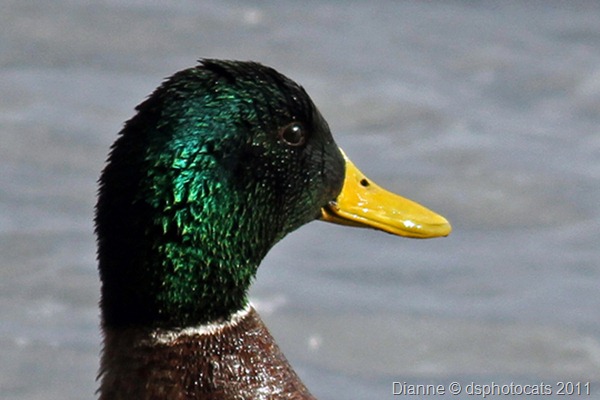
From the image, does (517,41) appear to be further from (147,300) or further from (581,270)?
(147,300)

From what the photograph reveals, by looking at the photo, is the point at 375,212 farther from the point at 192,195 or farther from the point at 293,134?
the point at 192,195

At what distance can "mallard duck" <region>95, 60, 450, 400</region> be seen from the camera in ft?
15.7

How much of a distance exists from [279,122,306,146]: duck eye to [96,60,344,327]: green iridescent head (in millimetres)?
15

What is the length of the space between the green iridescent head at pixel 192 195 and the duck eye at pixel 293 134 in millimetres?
15

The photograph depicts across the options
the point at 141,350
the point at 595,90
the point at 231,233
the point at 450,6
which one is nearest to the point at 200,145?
the point at 231,233

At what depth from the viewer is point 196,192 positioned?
4.82 m

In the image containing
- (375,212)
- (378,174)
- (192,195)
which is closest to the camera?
(192,195)

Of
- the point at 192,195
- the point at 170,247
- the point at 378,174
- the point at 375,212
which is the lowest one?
the point at 378,174

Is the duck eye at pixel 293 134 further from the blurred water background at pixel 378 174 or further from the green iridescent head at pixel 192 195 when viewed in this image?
the blurred water background at pixel 378 174

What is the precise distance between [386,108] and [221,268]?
4366 mm

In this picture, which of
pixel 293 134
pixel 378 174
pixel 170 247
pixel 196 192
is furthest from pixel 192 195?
pixel 378 174

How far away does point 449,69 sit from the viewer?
9609mm

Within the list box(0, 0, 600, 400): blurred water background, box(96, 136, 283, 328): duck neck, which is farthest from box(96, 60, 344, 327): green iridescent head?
box(0, 0, 600, 400): blurred water background

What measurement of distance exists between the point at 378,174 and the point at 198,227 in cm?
382
